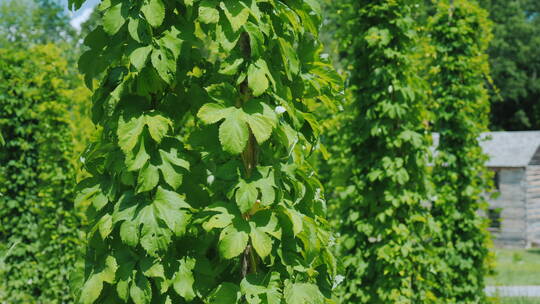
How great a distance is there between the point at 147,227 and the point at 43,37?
45.7m

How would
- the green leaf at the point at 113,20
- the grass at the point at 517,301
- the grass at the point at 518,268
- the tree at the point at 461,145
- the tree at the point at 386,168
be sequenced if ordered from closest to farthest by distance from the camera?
the green leaf at the point at 113,20 < the tree at the point at 386,168 < the tree at the point at 461,145 < the grass at the point at 517,301 < the grass at the point at 518,268

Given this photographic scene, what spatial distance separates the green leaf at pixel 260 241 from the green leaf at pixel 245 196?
105 mm

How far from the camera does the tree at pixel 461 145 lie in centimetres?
807

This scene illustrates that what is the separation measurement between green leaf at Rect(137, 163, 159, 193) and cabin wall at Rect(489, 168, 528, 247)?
2066 centimetres

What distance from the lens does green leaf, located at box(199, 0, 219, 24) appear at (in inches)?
85.0

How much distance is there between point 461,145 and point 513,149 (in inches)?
592

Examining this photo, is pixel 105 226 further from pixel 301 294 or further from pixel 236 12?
pixel 236 12

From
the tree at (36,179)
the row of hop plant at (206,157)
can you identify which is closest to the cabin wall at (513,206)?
the tree at (36,179)

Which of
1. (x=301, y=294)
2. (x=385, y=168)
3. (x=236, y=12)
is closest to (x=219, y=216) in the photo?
(x=301, y=294)

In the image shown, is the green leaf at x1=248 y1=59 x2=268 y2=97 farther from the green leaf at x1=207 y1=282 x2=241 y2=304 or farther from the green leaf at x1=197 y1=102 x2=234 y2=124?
the green leaf at x1=207 y1=282 x2=241 y2=304

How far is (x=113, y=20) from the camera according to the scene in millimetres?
2219

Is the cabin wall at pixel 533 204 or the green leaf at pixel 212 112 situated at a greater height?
the green leaf at pixel 212 112

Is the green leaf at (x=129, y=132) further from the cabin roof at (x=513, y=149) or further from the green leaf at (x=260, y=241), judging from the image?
the cabin roof at (x=513, y=149)

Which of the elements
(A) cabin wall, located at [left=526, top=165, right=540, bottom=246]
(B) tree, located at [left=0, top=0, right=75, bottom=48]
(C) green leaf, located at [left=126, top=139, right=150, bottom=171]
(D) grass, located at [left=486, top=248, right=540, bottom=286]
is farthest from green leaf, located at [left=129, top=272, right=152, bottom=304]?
(B) tree, located at [left=0, top=0, right=75, bottom=48]
